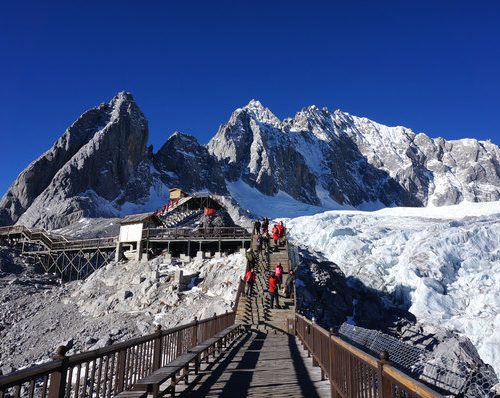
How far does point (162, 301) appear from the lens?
30.2m

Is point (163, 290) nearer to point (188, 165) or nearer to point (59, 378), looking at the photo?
point (59, 378)

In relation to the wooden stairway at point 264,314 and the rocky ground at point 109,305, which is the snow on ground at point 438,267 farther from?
the rocky ground at point 109,305

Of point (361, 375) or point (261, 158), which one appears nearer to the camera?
point (361, 375)

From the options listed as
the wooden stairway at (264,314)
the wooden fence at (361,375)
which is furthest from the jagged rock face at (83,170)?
the wooden fence at (361,375)

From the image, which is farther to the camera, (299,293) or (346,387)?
(299,293)

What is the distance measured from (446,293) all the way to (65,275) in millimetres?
41248

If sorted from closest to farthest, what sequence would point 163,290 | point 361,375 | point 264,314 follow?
point 361,375 → point 264,314 → point 163,290

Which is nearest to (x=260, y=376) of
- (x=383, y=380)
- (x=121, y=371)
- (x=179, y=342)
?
(x=179, y=342)

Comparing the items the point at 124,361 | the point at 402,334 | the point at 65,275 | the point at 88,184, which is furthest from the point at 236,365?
the point at 88,184

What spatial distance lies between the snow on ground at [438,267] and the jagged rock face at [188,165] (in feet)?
219

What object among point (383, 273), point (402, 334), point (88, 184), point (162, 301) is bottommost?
point (402, 334)

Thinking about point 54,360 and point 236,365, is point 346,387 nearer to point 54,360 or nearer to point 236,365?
point 54,360

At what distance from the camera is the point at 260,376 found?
9.38m

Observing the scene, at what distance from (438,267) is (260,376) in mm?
38396
